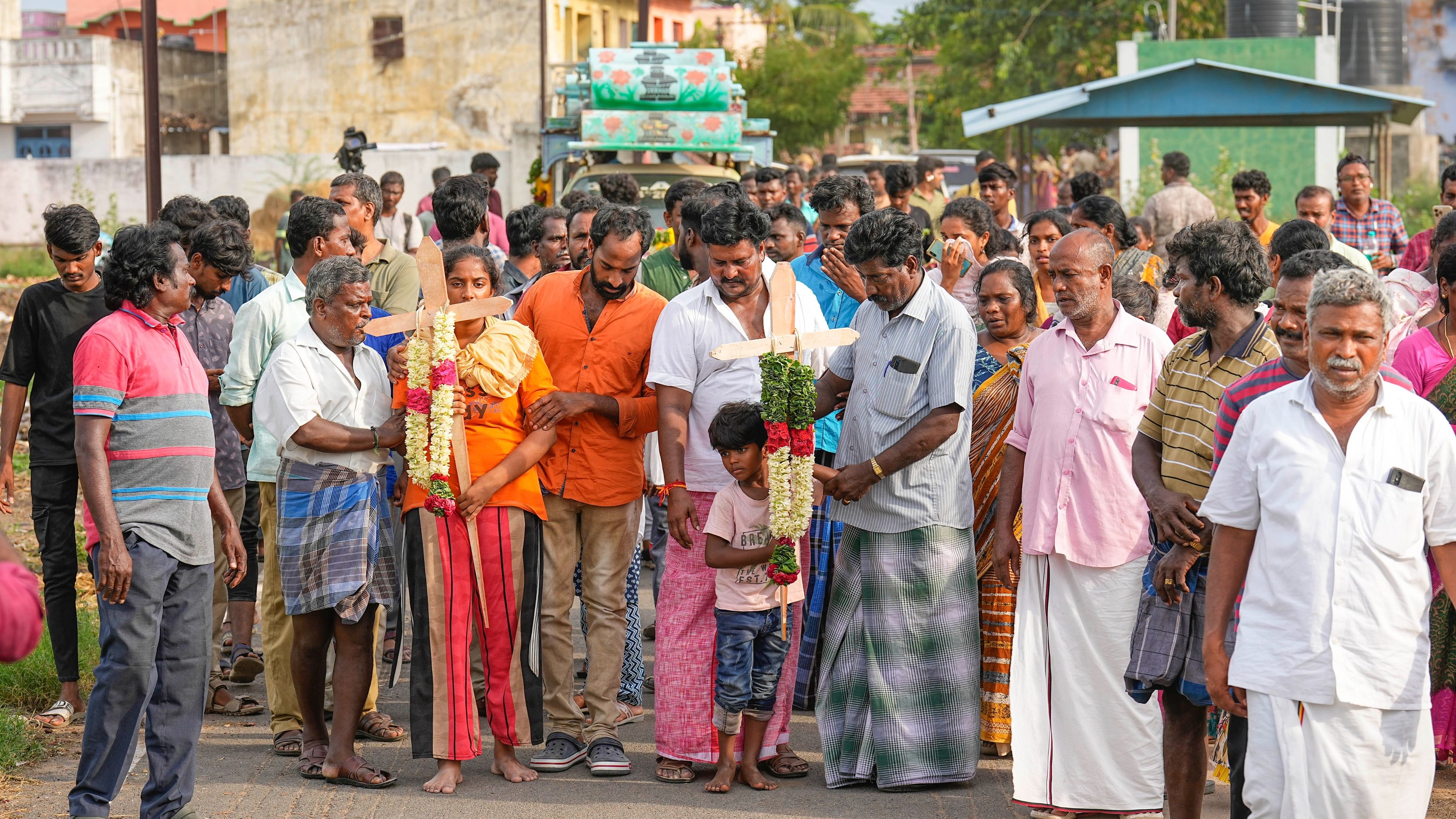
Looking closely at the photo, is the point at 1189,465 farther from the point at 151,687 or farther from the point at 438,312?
the point at 151,687

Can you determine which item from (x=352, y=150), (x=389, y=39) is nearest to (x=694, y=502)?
(x=352, y=150)

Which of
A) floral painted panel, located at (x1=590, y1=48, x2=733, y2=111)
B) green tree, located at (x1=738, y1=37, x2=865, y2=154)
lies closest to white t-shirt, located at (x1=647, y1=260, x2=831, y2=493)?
floral painted panel, located at (x1=590, y1=48, x2=733, y2=111)

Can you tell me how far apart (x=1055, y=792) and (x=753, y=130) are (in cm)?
1151

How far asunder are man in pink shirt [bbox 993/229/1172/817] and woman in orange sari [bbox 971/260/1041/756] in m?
0.67

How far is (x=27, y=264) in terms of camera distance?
2903 centimetres

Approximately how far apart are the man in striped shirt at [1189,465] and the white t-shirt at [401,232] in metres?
8.77

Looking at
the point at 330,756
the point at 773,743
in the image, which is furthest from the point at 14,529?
the point at 773,743

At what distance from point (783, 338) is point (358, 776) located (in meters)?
2.36

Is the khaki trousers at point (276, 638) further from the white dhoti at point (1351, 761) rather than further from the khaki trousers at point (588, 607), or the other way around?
the white dhoti at point (1351, 761)

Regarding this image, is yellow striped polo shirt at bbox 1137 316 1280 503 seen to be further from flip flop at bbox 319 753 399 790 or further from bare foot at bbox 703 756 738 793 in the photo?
flip flop at bbox 319 753 399 790

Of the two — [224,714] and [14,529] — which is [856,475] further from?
[14,529]

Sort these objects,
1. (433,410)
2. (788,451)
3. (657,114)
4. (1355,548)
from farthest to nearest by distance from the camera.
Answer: (657,114), (433,410), (788,451), (1355,548)

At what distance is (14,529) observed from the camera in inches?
406

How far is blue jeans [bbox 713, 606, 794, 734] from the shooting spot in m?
5.56
